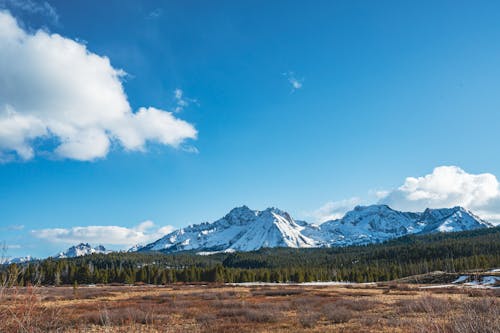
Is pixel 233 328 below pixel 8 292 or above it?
below

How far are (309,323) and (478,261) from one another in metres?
106

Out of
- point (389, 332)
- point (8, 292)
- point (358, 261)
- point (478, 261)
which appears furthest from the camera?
point (358, 261)

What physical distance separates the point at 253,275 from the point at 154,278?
27996 mm

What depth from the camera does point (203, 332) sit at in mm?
17219

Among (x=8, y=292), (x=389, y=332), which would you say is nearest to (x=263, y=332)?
(x=389, y=332)

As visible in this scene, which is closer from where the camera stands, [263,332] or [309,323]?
[263,332]

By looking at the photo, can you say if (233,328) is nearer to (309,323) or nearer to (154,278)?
(309,323)

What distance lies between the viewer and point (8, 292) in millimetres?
7250

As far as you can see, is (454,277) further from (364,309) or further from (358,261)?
(358,261)

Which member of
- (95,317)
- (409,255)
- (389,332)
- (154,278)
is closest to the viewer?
(389,332)

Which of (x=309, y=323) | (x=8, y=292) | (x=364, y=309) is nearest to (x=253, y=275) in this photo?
(x=364, y=309)

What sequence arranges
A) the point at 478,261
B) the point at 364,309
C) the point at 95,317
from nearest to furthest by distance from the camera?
the point at 95,317, the point at 364,309, the point at 478,261

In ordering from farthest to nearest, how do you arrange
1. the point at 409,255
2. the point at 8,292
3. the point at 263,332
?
the point at 409,255, the point at 263,332, the point at 8,292

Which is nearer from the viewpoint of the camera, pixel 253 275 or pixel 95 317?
pixel 95 317
